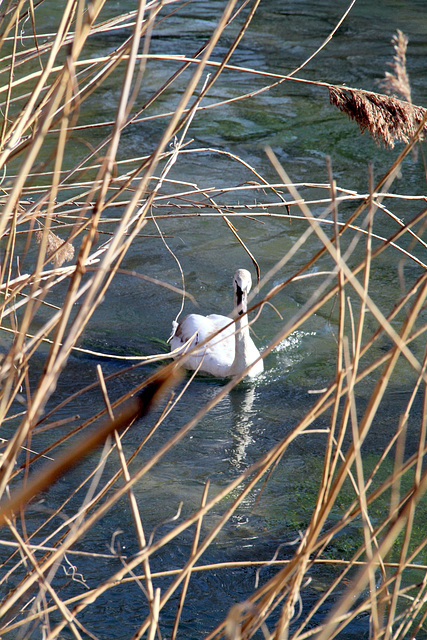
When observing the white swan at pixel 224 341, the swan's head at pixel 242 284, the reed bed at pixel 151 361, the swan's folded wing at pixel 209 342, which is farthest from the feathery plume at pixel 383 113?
the swan's folded wing at pixel 209 342

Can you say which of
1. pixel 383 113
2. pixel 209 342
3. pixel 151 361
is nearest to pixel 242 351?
pixel 209 342

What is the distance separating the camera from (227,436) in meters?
3.95

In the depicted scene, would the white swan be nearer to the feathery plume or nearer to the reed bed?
the reed bed

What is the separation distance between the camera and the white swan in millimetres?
4234

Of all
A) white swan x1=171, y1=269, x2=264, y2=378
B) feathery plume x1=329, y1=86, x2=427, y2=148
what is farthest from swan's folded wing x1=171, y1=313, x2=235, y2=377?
feathery plume x1=329, y1=86, x2=427, y2=148

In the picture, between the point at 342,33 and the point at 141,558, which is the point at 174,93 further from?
the point at 141,558

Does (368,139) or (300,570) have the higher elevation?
(300,570)

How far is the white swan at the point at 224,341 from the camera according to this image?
13.9ft

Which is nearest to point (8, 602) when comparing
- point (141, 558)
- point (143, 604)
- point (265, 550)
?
point (141, 558)

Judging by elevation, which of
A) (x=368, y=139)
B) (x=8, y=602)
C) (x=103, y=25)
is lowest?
(x=368, y=139)

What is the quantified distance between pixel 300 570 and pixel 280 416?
2.92m

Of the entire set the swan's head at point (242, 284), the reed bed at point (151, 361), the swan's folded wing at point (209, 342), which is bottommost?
the swan's folded wing at point (209, 342)

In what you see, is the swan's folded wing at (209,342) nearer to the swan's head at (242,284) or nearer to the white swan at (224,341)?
the white swan at (224,341)

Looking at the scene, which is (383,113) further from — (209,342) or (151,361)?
Answer: (209,342)
